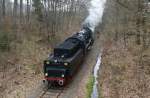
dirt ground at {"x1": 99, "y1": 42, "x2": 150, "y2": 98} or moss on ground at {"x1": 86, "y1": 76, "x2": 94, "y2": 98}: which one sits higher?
dirt ground at {"x1": 99, "y1": 42, "x2": 150, "y2": 98}

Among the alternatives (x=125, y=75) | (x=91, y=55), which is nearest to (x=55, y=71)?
(x=125, y=75)

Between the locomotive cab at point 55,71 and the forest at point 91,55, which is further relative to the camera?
the locomotive cab at point 55,71

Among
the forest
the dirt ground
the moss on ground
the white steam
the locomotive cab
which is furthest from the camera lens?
the white steam

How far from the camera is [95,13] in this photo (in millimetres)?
61094

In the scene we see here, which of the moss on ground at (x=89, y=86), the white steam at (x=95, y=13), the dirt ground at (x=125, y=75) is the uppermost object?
the white steam at (x=95, y=13)

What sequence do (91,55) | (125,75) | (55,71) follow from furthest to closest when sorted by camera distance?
(91,55) → (125,75) → (55,71)

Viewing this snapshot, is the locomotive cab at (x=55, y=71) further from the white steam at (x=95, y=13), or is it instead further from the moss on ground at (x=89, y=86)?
the white steam at (x=95, y=13)

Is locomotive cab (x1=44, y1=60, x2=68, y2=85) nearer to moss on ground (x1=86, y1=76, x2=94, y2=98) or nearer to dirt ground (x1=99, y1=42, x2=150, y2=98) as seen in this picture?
moss on ground (x1=86, y1=76, x2=94, y2=98)

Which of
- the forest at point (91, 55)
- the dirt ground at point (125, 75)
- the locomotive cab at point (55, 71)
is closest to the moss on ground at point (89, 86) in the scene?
the forest at point (91, 55)

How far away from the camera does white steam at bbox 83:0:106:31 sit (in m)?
55.4

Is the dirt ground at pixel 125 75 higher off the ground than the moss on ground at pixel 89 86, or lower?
higher

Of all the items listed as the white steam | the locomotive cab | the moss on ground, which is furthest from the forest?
the white steam

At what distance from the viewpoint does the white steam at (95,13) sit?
5537 centimetres

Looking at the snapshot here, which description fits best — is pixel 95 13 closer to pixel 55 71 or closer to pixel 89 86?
pixel 89 86
